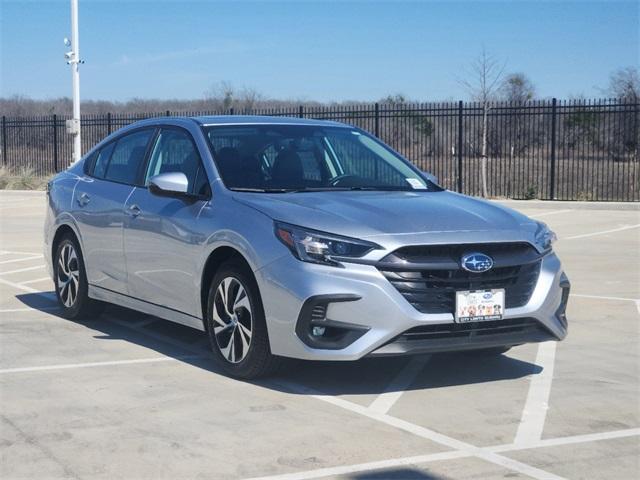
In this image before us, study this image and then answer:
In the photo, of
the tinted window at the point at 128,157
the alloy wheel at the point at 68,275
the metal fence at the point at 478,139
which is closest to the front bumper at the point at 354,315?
the tinted window at the point at 128,157

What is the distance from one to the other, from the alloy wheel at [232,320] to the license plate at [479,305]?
4.20ft

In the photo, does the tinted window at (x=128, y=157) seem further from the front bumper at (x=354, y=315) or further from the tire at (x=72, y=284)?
the front bumper at (x=354, y=315)

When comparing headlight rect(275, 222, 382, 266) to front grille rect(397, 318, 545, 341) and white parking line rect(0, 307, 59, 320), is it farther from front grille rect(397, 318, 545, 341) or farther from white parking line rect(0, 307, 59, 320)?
white parking line rect(0, 307, 59, 320)

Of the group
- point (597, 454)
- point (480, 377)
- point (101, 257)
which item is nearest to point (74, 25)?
point (101, 257)

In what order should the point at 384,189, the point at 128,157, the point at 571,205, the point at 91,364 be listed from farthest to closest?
1. the point at 571,205
2. the point at 128,157
3. the point at 384,189
4. the point at 91,364

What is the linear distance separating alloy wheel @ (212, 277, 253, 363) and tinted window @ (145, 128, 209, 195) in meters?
0.79

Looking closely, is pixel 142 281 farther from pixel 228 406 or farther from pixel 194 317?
pixel 228 406

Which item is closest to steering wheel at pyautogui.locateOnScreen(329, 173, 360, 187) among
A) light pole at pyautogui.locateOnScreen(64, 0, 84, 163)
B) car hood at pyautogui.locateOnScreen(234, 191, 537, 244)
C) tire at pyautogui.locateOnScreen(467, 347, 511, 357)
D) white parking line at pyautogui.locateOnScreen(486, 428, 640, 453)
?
car hood at pyautogui.locateOnScreen(234, 191, 537, 244)

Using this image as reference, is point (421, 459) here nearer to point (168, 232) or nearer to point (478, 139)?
point (168, 232)

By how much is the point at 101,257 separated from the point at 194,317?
1.45 meters

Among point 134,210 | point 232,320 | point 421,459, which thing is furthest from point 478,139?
point 421,459

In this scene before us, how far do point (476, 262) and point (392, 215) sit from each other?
595 mm

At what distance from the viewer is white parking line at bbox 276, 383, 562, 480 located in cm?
479

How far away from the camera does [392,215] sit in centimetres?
623
